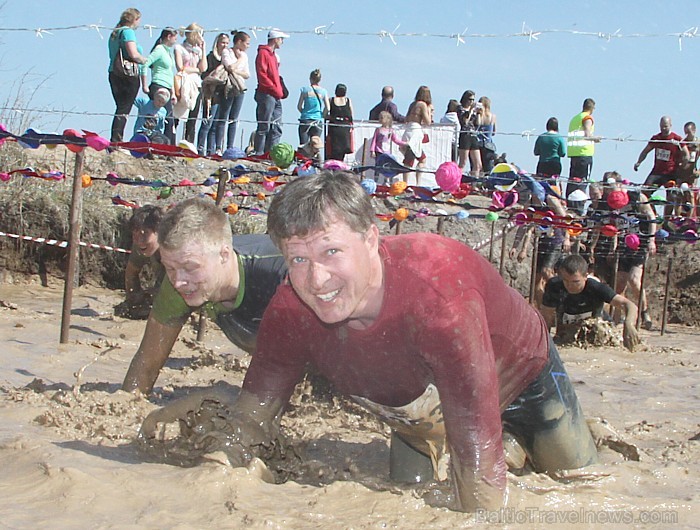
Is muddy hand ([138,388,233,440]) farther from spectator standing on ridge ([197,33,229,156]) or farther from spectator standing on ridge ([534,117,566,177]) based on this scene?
spectator standing on ridge ([534,117,566,177])

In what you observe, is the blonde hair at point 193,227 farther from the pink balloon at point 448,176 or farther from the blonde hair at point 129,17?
the blonde hair at point 129,17

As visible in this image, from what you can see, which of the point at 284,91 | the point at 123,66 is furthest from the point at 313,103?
the point at 123,66

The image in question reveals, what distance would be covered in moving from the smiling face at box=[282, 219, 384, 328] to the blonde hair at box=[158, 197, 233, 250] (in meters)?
1.18

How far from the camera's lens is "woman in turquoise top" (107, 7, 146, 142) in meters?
8.52

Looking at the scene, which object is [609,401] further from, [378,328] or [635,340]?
[378,328]

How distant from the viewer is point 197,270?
158 inches

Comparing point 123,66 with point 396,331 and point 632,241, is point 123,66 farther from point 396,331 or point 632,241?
point 396,331

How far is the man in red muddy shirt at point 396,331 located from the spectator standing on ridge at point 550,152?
25.1 ft

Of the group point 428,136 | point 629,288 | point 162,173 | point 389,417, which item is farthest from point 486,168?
point 389,417

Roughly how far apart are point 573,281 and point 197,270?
16.9ft

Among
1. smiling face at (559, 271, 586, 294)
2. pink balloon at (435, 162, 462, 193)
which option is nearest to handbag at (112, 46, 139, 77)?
pink balloon at (435, 162, 462, 193)

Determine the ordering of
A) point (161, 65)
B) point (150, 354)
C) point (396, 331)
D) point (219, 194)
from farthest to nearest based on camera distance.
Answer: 1. point (161, 65)
2. point (219, 194)
3. point (150, 354)
4. point (396, 331)

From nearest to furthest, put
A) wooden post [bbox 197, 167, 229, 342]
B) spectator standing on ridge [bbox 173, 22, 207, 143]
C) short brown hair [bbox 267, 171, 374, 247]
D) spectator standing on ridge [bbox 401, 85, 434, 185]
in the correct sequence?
short brown hair [bbox 267, 171, 374, 247]
wooden post [bbox 197, 167, 229, 342]
spectator standing on ridge [bbox 173, 22, 207, 143]
spectator standing on ridge [bbox 401, 85, 434, 185]

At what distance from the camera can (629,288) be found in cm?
1130
